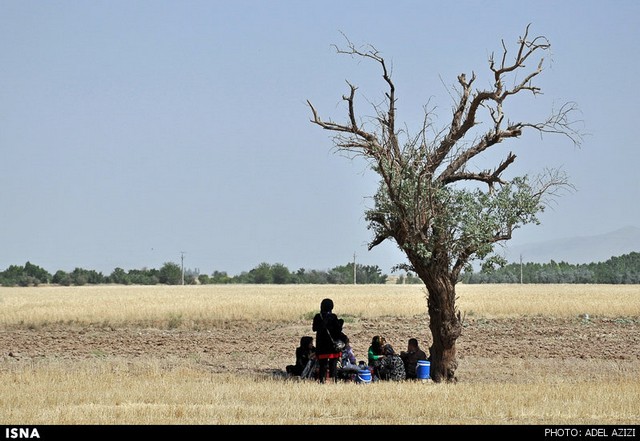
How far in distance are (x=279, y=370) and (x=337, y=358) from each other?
3984 mm

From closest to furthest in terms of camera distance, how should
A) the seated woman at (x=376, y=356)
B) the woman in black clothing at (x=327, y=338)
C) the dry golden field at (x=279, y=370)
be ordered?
the dry golden field at (x=279, y=370), the woman in black clothing at (x=327, y=338), the seated woman at (x=376, y=356)

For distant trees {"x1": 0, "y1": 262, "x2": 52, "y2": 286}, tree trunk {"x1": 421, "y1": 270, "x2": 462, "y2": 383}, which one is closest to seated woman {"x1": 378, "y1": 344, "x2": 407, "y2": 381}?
tree trunk {"x1": 421, "y1": 270, "x2": 462, "y2": 383}

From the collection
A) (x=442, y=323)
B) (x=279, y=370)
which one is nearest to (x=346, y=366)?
(x=442, y=323)

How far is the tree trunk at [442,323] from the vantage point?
21500mm

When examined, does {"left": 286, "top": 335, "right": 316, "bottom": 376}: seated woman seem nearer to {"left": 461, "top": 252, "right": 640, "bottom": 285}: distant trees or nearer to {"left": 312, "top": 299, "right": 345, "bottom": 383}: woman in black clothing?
{"left": 312, "top": 299, "right": 345, "bottom": 383}: woman in black clothing

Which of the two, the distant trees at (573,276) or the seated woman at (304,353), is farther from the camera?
the distant trees at (573,276)

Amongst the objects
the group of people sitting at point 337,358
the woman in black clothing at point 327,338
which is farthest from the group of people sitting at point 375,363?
the woman in black clothing at point 327,338

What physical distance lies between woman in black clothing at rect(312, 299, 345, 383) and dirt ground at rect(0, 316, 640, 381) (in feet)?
10.6

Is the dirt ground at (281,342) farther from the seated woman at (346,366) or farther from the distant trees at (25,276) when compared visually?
the distant trees at (25,276)

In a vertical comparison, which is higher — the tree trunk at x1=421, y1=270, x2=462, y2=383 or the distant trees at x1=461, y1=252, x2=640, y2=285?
the distant trees at x1=461, y1=252, x2=640, y2=285

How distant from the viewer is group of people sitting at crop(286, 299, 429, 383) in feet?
66.8

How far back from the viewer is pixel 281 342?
1251 inches

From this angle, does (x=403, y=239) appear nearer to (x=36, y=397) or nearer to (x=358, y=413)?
(x=358, y=413)

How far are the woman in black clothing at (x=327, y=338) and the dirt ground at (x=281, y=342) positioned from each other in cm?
324
